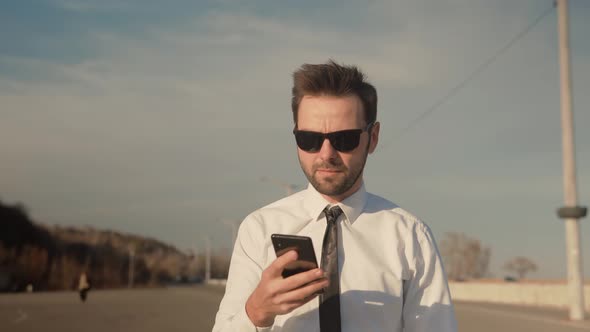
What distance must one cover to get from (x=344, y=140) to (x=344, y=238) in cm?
39

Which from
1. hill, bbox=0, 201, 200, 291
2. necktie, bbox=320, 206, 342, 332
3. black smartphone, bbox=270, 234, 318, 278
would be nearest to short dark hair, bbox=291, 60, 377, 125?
necktie, bbox=320, 206, 342, 332

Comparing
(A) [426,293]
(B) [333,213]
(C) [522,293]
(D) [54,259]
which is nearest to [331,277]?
(B) [333,213]

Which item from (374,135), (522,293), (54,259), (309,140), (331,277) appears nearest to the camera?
(331,277)

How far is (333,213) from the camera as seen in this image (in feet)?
11.4

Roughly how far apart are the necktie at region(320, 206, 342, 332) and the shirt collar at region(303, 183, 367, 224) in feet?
0.09

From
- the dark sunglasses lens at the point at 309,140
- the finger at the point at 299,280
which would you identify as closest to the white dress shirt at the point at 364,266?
the dark sunglasses lens at the point at 309,140

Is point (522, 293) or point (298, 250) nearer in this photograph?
point (298, 250)

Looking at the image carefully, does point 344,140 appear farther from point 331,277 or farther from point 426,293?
point 426,293

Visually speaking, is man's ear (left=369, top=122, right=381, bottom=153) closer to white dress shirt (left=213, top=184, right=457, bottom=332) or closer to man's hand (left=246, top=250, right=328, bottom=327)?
white dress shirt (left=213, top=184, right=457, bottom=332)

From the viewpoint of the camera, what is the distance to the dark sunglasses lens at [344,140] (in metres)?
3.41

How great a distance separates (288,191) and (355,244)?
60389 millimetres

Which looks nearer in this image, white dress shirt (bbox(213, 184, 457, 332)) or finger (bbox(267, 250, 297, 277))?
finger (bbox(267, 250, 297, 277))

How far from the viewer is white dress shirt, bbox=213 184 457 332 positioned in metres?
3.34

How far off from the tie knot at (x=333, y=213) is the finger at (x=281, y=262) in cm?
60
